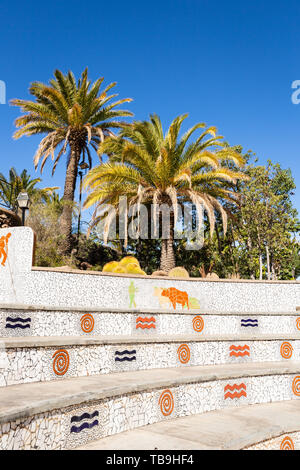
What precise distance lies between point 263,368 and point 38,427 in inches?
150

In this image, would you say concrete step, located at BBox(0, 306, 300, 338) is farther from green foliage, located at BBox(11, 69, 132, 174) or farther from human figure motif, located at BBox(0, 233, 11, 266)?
green foliage, located at BBox(11, 69, 132, 174)

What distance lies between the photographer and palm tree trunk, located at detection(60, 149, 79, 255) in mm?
18034

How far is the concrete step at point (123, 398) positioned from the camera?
346 cm

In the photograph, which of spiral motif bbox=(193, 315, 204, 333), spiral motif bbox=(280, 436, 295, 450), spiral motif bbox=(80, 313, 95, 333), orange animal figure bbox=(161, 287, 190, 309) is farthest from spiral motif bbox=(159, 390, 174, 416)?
orange animal figure bbox=(161, 287, 190, 309)

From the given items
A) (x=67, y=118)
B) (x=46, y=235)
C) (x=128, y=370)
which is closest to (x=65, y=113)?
(x=67, y=118)

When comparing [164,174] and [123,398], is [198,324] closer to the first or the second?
[123,398]

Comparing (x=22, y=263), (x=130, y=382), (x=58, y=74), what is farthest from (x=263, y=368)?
(x=58, y=74)

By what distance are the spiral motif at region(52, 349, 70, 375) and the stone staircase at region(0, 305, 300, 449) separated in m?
0.01

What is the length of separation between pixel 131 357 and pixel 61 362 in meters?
1.13

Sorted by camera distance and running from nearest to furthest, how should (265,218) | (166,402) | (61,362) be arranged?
(61,362) < (166,402) < (265,218)

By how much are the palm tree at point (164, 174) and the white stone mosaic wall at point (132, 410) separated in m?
9.48

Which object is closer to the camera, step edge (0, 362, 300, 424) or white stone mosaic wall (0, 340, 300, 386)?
step edge (0, 362, 300, 424)

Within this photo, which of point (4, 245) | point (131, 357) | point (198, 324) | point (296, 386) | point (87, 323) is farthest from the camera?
point (198, 324)

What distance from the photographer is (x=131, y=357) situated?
5637mm
